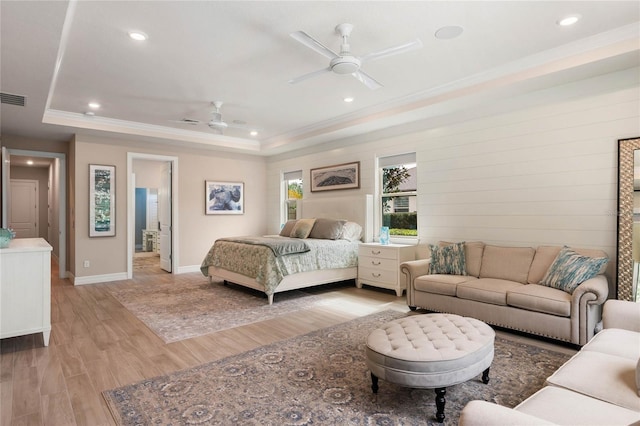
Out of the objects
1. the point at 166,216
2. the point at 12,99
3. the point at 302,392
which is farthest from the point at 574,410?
the point at 166,216

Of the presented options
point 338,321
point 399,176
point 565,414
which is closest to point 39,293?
point 338,321

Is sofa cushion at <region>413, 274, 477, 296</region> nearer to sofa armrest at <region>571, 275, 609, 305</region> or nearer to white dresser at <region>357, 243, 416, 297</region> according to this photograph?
white dresser at <region>357, 243, 416, 297</region>

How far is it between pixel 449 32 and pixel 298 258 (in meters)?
3.24

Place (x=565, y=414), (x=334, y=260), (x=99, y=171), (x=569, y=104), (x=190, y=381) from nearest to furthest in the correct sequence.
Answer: (x=565, y=414) < (x=190, y=381) < (x=569, y=104) < (x=334, y=260) < (x=99, y=171)

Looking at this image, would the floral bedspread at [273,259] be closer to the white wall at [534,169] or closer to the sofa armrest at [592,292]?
the white wall at [534,169]

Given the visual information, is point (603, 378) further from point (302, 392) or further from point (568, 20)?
point (568, 20)

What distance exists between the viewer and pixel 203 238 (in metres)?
7.31

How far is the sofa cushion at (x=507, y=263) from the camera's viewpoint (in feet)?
12.4

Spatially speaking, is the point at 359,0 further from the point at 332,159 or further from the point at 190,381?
the point at 332,159

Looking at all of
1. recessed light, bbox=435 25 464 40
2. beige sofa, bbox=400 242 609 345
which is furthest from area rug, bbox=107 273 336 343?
recessed light, bbox=435 25 464 40

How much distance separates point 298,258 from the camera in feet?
16.1

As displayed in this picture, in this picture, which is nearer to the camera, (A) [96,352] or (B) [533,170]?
(A) [96,352]

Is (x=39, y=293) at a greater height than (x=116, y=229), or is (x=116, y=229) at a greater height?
(x=116, y=229)

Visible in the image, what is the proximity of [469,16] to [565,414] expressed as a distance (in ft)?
9.06
